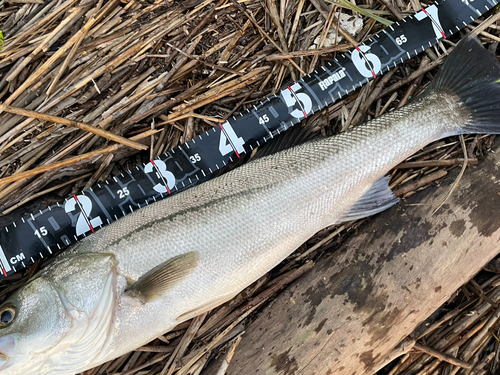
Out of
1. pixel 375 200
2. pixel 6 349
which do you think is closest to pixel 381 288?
pixel 375 200

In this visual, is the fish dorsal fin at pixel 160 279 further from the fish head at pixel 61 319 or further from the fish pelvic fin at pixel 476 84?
the fish pelvic fin at pixel 476 84

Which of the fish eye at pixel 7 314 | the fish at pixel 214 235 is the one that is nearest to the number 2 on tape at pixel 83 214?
the fish at pixel 214 235

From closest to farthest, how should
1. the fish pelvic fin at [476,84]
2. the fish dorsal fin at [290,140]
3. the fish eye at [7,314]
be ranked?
the fish eye at [7,314], the fish pelvic fin at [476,84], the fish dorsal fin at [290,140]

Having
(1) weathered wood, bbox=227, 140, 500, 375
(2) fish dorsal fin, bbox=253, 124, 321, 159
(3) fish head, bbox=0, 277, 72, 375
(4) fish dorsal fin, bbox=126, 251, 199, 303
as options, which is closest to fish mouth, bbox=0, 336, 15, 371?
(3) fish head, bbox=0, 277, 72, 375

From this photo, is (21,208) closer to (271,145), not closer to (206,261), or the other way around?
(206,261)

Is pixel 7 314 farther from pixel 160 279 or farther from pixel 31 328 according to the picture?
pixel 160 279

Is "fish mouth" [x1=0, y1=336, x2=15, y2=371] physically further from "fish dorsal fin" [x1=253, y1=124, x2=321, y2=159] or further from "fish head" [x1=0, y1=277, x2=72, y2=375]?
"fish dorsal fin" [x1=253, y1=124, x2=321, y2=159]
